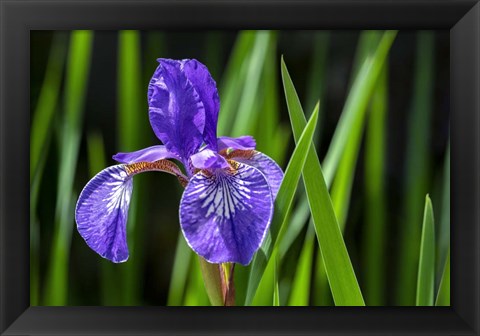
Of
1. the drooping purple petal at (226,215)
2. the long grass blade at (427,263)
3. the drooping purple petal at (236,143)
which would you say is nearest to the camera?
the drooping purple petal at (226,215)

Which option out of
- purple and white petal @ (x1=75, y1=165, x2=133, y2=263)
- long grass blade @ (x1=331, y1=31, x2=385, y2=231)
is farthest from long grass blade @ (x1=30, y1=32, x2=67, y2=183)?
long grass blade @ (x1=331, y1=31, x2=385, y2=231)

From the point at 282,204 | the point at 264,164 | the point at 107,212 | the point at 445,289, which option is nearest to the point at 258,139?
the point at 264,164

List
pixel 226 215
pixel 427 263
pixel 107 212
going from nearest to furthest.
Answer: pixel 226 215 → pixel 107 212 → pixel 427 263

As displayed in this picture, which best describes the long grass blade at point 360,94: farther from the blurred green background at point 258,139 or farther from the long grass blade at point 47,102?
the long grass blade at point 47,102

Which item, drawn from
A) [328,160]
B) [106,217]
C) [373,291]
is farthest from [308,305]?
[106,217]

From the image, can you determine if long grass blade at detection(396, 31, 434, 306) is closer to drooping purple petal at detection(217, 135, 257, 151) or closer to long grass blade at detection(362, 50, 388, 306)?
long grass blade at detection(362, 50, 388, 306)

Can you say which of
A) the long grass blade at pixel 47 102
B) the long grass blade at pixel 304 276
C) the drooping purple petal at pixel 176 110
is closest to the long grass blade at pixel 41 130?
the long grass blade at pixel 47 102
